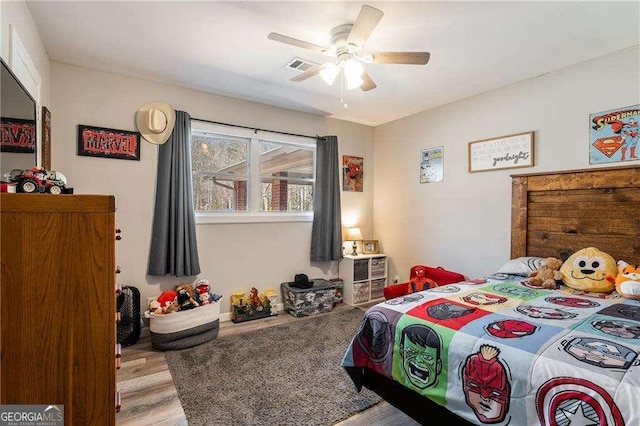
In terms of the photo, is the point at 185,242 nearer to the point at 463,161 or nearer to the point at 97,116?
the point at 97,116

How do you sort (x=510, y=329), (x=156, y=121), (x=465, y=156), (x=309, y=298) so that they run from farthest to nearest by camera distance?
(x=309, y=298) → (x=465, y=156) → (x=156, y=121) → (x=510, y=329)

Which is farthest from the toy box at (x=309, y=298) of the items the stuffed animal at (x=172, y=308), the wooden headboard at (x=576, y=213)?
the wooden headboard at (x=576, y=213)

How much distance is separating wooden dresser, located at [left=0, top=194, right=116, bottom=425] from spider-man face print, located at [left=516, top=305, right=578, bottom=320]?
2.08m

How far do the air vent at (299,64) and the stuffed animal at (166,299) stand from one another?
2.42m

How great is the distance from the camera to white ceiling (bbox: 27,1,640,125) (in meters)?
1.96

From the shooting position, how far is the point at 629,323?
1.60m

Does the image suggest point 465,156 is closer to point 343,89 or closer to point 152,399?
point 343,89

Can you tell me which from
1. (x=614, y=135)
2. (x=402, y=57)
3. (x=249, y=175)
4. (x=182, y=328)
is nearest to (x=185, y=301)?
(x=182, y=328)

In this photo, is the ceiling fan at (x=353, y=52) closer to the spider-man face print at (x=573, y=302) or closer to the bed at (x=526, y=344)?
the bed at (x=526, y=344)

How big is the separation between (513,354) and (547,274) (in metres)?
1.49

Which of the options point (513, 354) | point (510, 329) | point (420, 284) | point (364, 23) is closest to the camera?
point (513, 354)

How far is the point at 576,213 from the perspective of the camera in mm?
2713

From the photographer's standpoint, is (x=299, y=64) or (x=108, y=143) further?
(x=108, y=143)

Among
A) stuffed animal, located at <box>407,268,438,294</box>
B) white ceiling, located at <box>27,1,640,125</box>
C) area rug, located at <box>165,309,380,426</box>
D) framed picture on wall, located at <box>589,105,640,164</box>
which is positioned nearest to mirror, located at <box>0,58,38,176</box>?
white ceiling, located at <box>27,1,640,125</box>
